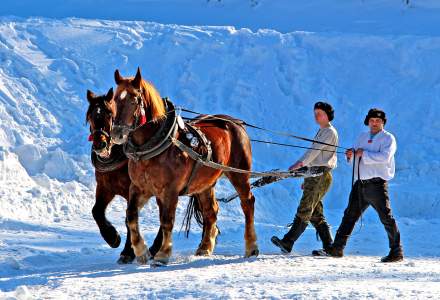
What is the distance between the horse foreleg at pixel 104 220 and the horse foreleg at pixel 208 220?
981 mm

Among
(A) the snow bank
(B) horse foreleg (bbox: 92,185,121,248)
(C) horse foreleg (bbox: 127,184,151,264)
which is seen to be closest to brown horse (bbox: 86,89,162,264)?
(B) horse foreleg (bbox: 92,185,121,248)

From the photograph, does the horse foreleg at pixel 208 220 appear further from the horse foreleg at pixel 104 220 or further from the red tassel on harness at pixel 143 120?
the red tassel on harness at pixel 143 120

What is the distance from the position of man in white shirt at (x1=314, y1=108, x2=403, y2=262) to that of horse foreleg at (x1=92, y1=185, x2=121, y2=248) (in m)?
2.46

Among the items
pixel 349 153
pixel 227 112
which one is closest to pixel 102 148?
pixel 349 153

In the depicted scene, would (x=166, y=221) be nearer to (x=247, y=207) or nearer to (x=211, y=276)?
(x=211, y=276)

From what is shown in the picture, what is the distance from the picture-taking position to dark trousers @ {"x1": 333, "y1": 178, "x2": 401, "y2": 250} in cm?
777

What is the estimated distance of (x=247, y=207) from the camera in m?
8.42

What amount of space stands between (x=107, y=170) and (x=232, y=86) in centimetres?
1283

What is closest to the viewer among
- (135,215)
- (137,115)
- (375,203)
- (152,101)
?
(137,115)

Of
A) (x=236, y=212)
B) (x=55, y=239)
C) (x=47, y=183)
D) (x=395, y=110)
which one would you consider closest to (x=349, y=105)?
(x=395, y=110)

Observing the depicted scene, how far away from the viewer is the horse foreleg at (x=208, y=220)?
8.43 m

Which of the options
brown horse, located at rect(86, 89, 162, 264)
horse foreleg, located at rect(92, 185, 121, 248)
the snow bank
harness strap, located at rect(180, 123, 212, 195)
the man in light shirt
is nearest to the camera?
brown horse, located at rect(86, 89, 162, 264)

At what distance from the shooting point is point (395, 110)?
20.3m

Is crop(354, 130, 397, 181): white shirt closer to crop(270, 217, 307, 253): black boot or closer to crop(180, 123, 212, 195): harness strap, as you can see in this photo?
crop(270, 217, 307, 253): black boot
